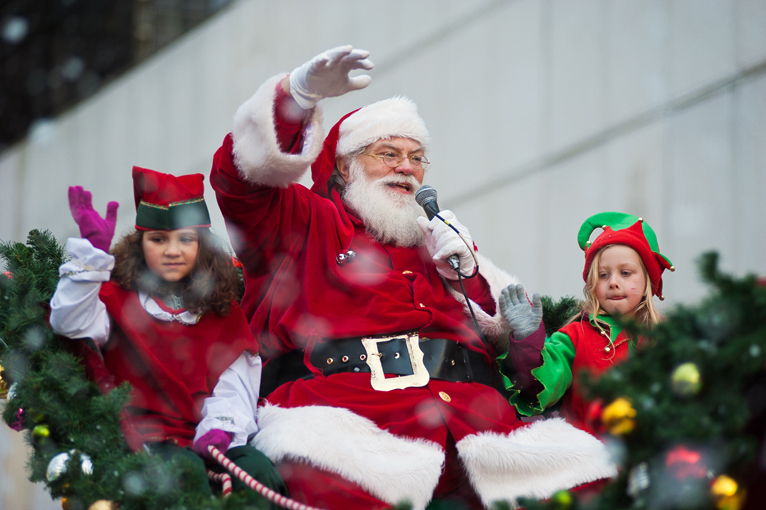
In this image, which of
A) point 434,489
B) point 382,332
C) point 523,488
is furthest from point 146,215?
point 523,488

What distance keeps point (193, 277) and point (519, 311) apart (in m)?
1.23

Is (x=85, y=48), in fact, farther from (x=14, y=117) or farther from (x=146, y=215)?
(x=146, y=215)

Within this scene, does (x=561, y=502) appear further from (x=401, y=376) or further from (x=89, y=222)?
(x=89, y=222)

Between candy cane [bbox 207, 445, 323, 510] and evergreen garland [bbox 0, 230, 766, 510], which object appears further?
candy cane [bbox 207, 445, 323, 510]

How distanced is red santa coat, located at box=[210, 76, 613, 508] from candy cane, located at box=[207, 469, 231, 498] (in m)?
0.22

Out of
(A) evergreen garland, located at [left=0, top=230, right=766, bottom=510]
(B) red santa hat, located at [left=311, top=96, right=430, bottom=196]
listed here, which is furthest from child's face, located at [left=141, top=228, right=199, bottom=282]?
(A) evergreen garland, located at [left=0, top=230, right=766, bottom=510]

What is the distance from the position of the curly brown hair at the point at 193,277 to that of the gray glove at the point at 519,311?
106 centimetres

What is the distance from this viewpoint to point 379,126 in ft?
13.5

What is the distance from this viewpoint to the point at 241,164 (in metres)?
3.20

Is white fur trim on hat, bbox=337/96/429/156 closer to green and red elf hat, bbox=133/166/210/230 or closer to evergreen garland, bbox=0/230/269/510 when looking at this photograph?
→ green and red elf hat, bbox=133/166/210/230

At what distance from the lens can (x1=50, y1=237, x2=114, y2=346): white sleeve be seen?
112 inches

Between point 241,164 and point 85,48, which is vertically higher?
point 85,48

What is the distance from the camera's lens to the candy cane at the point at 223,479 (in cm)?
281

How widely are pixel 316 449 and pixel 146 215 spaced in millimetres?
994
